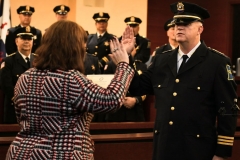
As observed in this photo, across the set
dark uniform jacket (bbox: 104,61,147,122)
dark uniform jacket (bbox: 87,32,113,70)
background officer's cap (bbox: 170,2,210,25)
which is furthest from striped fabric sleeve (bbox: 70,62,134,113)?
dark uniform jacket (bbox: 87,32,113,70)

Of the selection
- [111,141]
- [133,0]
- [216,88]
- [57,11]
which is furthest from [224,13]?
[216,88]

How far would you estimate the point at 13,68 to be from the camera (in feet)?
19.6

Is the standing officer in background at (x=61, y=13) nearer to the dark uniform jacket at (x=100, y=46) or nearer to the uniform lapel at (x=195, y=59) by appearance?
the dark uniform jacket at (x=100, y=46)

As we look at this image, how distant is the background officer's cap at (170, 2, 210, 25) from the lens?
129 inches

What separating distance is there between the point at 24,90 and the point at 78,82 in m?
0.27

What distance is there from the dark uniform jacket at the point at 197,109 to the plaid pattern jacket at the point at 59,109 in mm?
706

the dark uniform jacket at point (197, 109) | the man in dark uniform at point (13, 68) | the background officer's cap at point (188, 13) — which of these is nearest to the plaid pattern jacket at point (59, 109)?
the dark uniform jacket at point (197, 109)

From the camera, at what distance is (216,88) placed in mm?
3166

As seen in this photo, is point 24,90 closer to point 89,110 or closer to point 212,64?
point 89,110

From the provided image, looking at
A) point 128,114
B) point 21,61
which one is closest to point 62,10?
point 21,61

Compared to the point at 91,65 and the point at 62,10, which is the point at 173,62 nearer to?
the point at 91,65

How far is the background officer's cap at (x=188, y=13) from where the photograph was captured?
3.27 meters

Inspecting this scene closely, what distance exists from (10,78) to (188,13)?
3049mm

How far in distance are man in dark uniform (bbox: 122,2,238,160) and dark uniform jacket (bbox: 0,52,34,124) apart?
2.73 m
